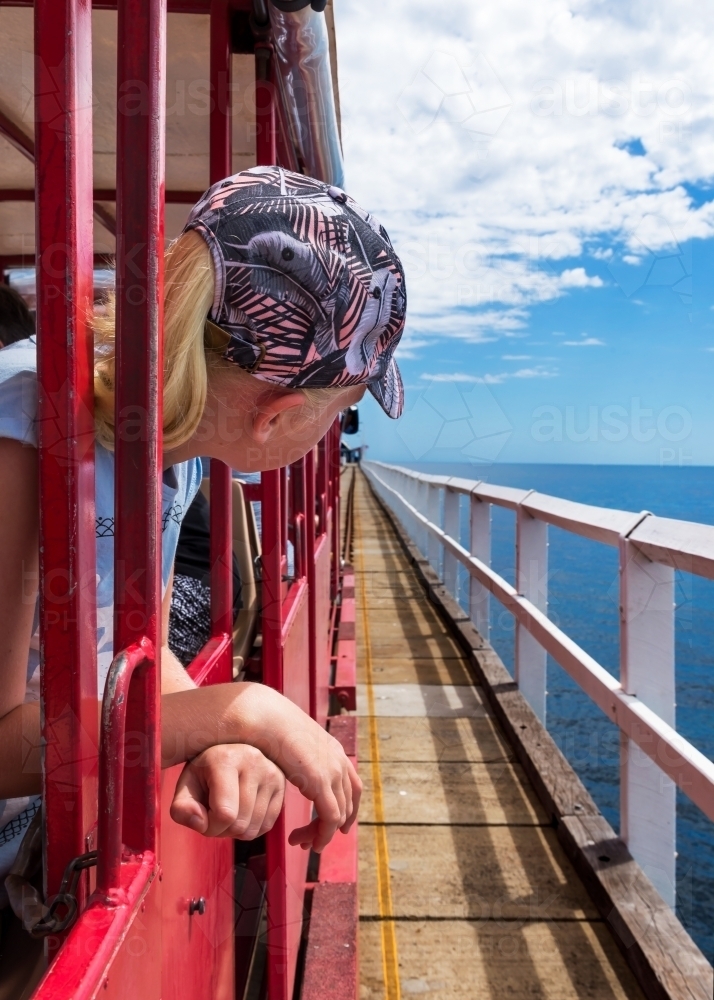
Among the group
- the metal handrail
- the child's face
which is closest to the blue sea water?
the metal handrail

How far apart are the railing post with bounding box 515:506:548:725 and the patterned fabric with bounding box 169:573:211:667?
231 cm

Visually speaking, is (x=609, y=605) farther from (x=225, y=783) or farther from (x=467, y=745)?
(x=225, y=783)

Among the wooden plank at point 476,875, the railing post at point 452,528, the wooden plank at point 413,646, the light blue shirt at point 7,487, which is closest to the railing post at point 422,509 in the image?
the railing post at point 452,528

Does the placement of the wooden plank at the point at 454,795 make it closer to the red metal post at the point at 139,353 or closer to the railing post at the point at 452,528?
the red metal post at the point at 139,353

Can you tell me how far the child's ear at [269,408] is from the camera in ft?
3.27

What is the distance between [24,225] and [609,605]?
8.34m

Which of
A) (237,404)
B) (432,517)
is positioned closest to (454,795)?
(237,404)

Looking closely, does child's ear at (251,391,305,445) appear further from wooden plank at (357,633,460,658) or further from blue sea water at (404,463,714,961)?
wooden plank at (357,633,460,658)

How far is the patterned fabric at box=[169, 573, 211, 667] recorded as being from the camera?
251cm

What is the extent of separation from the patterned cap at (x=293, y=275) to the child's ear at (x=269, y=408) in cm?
2

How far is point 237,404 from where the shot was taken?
3.32 feet

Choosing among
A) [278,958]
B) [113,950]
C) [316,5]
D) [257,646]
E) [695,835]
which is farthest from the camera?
[695,835]

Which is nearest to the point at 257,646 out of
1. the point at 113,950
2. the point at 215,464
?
the point at 215,464

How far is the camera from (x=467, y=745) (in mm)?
4402
